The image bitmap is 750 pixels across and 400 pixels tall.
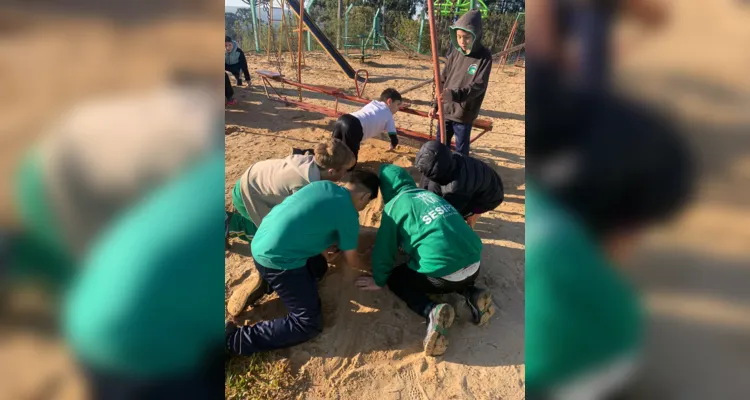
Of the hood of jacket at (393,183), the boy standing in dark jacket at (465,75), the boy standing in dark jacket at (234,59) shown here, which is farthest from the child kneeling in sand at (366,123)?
the boy standing in dark jacket at (234,59)

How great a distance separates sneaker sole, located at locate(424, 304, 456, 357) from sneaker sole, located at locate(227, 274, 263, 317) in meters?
1.24

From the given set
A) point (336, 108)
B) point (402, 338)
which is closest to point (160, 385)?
point (402, 338)

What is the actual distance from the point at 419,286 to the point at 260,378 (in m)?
1.17

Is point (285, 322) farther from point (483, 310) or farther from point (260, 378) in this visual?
point (483, 310)

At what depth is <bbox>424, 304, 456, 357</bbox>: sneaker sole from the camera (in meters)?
2.66

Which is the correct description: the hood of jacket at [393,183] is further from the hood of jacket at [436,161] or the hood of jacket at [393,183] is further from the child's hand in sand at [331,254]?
the child's hand in sand at [331,254]

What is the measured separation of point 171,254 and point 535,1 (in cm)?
75

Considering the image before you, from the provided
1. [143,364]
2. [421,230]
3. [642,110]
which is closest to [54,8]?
[143,364]

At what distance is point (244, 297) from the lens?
117 inches

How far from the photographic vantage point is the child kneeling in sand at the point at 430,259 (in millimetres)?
2662

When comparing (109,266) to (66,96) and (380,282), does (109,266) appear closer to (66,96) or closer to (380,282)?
(66,96)

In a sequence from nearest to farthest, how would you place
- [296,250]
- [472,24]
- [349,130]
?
[296,250] < [472,24] < [349,130]

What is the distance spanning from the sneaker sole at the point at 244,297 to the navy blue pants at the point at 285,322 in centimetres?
27

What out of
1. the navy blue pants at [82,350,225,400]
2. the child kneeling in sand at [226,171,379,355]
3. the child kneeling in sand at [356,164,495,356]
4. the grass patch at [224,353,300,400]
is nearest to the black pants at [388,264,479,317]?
the child kneeling in sand at [356,164,495,356]
